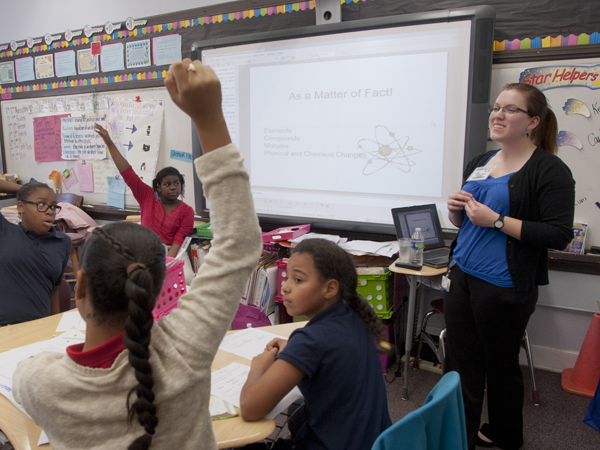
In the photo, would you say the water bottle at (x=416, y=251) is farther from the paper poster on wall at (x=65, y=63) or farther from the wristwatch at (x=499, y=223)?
the paper poster on wall at (x=65, y=63)

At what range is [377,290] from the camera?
2496 millimetres

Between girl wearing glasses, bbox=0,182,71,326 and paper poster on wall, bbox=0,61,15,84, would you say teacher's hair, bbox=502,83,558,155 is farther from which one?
paper poster on wall, bbox=0,61,15,84

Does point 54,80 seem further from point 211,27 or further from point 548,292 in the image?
point 548,292

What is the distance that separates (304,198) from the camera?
2992 millimetres

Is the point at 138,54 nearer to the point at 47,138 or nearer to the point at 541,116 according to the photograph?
the point at 47,138

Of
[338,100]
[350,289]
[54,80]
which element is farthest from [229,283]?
[54,80]

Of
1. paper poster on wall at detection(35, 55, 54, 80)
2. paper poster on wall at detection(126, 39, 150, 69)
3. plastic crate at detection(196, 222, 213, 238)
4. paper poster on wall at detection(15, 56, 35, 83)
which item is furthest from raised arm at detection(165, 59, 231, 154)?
paper poster on wall at detection(15, 56, 35, 83)

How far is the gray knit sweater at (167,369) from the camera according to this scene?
613 millimetres

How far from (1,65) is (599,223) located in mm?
5745

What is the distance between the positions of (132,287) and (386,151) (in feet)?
7.64

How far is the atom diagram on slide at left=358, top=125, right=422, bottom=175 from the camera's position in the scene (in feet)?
8.64

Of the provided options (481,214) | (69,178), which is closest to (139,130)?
(69,178)

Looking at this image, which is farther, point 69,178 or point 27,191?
point 69,178

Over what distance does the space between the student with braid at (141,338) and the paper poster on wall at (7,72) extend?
16.5ft
